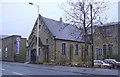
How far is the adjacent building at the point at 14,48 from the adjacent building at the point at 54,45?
13.2 feet

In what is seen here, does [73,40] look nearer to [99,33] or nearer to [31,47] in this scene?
[31,47]

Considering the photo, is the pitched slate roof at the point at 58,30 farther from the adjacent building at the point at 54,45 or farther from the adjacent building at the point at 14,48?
the adjacent building at the point at 14,48

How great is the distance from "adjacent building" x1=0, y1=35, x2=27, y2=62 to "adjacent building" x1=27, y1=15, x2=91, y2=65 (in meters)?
4.02

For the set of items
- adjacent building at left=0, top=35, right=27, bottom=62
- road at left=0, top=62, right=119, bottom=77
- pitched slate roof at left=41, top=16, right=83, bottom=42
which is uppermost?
pitched slate roof at left=41, top=16, right=83, bottom=42

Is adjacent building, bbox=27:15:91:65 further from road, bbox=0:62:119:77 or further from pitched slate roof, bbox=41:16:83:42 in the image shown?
road, bbox=0:62:119:77

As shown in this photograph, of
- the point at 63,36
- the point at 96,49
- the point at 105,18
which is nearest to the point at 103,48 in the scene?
A: the point at 96,49

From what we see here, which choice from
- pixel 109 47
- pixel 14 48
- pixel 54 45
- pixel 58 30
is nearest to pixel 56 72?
pixel 54 45

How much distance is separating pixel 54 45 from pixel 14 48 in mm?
13084

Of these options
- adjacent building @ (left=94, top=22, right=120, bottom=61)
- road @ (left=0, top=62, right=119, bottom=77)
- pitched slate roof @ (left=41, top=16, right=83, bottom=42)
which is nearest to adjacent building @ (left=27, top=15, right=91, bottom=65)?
pitched slate roof @ (left=41, top=16, right=83, bottom=42)

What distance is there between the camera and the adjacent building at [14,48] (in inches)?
1982

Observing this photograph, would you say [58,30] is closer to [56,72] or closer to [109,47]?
[109,47]

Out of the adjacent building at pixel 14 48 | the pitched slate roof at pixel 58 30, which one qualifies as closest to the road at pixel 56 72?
the pitched slate roof at pixel 58 30

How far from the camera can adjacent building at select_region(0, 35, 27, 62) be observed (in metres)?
50.3

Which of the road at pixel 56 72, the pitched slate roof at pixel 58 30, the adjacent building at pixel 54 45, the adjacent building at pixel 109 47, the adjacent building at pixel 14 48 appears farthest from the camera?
the adjacent building at pixel 14 48
